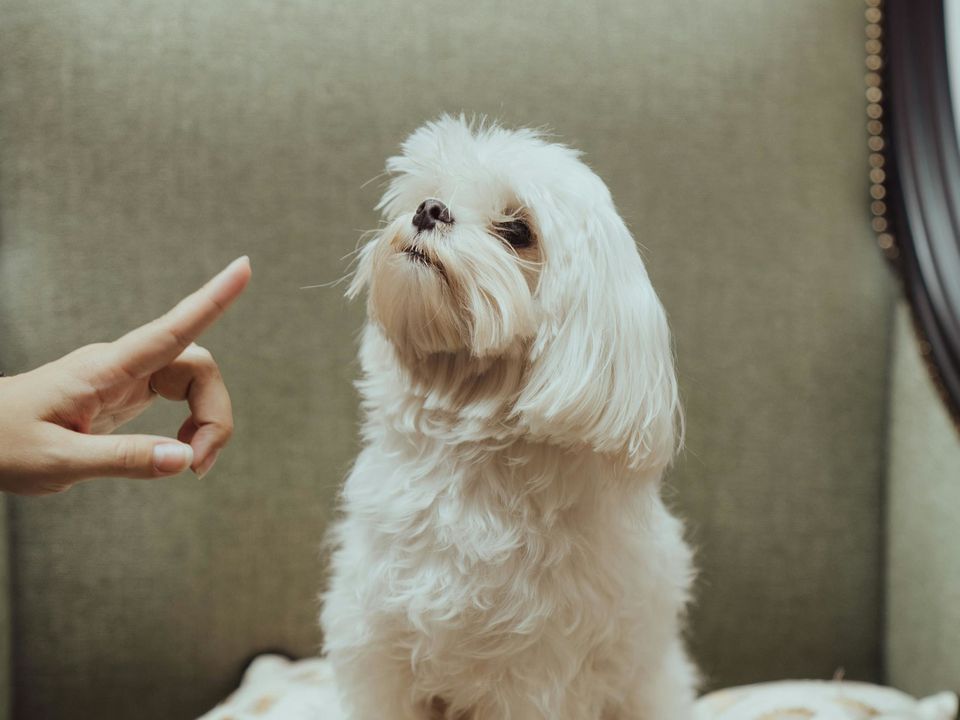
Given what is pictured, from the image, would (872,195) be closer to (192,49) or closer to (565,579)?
(565,579)

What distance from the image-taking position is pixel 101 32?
41.8 inches

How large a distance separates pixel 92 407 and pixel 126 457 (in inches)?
3.0

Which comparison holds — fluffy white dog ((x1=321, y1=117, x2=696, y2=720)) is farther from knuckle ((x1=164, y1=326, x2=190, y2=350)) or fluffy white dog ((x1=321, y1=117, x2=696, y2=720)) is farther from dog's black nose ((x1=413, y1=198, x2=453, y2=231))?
knuckle ((x1=164, y1=326, x2=190, y2=350))

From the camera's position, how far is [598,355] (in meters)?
0.79

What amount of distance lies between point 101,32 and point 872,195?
3.77ft

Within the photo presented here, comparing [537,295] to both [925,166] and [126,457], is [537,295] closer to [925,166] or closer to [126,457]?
[126,457]

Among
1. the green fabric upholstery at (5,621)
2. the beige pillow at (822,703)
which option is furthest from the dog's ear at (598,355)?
the green fabric upholstery at (5,621)

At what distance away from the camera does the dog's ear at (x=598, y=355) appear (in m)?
0.78

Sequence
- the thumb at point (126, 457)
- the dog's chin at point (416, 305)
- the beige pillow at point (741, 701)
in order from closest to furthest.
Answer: the thumb at point (126, 457)
the dog's chin at point (416, 305)
the beige pillow at point (741, 701)

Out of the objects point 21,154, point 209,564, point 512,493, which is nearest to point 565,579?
point 512,493

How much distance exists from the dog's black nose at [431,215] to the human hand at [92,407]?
0.18 m

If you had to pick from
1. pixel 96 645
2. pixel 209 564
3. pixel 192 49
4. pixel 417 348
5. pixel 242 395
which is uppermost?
pixel 192 49

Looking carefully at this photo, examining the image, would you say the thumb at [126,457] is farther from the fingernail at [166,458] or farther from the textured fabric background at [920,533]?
the textured fabric background at [920,533]

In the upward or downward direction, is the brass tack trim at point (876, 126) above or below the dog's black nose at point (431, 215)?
above
